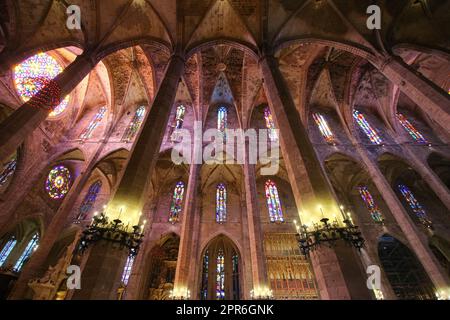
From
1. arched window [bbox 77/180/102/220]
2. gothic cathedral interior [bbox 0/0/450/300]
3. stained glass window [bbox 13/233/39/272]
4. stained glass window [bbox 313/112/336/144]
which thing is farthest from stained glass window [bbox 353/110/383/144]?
stained glass window [bbox 13/233/39/272]

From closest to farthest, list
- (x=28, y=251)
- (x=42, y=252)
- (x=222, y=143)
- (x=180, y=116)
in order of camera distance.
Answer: (x=42, y=252) → (x=28, y=251) → (x=222, y=143) → (x=180, y=116)

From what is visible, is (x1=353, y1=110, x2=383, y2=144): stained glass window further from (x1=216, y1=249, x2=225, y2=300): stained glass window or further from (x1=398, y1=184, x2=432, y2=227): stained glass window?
(x1=216, y1=249, x2=225, y2=300): stained glass window

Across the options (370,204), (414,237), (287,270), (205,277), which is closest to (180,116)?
(205,277)

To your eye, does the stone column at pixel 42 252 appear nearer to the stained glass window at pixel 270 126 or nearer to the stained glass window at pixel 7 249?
the stained glass window at pixel 7 249

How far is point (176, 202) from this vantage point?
57.2 ft

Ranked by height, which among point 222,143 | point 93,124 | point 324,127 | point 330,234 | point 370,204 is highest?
point 93,124

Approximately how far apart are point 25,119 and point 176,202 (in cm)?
1148

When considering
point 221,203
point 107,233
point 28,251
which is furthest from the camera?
point 221,203

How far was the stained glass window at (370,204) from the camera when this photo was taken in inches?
633

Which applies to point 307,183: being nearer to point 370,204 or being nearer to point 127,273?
point 127,273

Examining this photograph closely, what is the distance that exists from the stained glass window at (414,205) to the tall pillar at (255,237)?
1300 centimetres

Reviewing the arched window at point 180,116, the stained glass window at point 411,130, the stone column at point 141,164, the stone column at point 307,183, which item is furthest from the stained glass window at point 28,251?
the stained glass window at point 411,130

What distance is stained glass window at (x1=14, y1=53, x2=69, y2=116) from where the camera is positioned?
12.7 metres

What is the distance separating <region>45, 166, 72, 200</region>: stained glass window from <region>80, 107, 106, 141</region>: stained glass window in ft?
12.1
